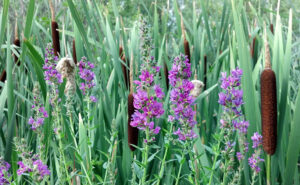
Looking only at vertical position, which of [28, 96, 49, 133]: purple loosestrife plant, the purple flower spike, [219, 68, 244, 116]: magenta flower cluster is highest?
[219, 68, 244, 116]: magenta flower cluster

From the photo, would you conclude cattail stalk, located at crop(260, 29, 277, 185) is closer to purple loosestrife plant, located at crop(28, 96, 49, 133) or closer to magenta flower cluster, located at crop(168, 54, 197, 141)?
magenta flower cluster, located at crop(168, 54, 197, 141)

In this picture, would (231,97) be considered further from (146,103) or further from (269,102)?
(146,103)

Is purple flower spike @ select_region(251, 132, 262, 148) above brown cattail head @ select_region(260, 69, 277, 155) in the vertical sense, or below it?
below

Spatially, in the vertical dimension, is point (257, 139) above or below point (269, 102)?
below

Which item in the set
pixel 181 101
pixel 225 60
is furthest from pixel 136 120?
pixel 225 60

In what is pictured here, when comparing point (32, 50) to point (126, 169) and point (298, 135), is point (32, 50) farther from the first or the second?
point (298, 135)

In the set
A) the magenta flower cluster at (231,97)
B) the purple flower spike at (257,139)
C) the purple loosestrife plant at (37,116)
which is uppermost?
the magenta flower cluster at (231,97)

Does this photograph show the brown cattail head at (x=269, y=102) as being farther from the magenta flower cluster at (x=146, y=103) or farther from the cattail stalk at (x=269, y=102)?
the magenta flower cluster at (x=146, y=103)

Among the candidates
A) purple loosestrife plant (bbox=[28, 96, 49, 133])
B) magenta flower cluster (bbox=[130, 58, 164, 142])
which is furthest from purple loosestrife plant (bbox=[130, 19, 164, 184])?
purple loosestrife plant (bbox=[28, 96, 49, 133])

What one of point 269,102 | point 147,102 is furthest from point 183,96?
point 269,102

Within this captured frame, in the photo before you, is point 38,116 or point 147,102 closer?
point 147,102

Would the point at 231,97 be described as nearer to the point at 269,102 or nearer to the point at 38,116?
the point at 269,102

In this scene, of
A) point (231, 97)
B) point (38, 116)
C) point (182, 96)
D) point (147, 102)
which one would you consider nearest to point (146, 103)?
point (147, 102)

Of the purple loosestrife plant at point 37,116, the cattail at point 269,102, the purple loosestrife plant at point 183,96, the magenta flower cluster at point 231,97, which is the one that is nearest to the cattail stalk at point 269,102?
the cattail at point 269,102
